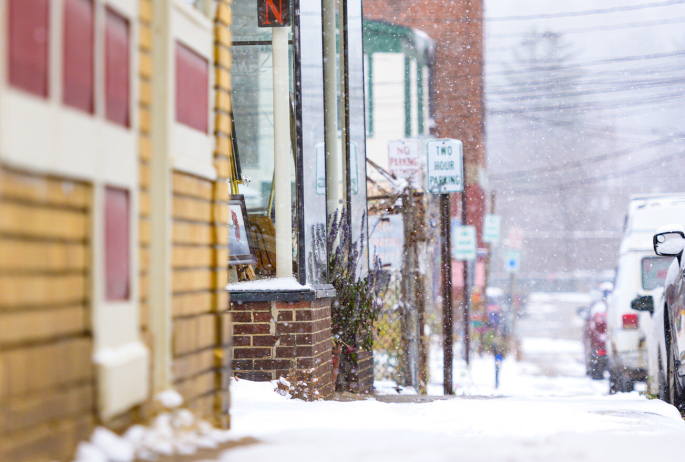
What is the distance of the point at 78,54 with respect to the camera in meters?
2.77

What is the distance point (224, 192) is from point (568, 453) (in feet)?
6.86

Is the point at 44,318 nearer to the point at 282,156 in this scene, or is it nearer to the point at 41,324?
the point at 41,324

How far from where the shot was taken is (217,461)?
3.27m

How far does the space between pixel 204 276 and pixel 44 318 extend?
1523mm

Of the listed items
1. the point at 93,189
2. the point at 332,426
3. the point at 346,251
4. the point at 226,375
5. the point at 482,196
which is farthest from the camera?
the point at 482,196

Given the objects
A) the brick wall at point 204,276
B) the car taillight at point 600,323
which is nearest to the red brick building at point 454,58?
the car taillight at point 600,323

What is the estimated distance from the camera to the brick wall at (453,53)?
30.6m

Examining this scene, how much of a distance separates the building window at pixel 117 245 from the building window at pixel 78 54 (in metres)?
0.36

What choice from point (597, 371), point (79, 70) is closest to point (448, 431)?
point (79, 70)

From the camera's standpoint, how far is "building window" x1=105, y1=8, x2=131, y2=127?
3.02 m

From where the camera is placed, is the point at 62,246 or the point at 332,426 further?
the point at 332,426

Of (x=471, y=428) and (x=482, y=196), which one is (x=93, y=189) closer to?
(x=471, y=428)

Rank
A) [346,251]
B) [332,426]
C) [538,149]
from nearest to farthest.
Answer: [332,426] < [346,251] < [538,149]

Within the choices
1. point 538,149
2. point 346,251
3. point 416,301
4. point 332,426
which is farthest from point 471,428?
point 538,149
